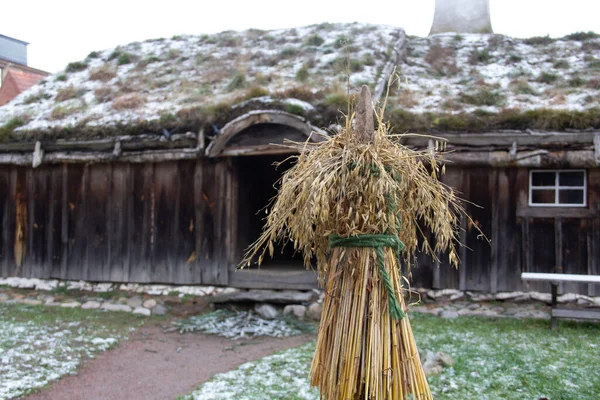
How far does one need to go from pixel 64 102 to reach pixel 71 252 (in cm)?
310

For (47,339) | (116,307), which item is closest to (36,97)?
(116,307)

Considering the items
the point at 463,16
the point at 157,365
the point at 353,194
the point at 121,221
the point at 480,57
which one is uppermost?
the point at 463,16

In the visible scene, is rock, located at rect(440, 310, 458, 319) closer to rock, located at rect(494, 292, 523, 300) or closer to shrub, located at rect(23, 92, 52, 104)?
rock, located at rect(494, 292, 523, 300)

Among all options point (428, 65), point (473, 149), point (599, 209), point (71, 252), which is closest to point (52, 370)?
point (71, 252)

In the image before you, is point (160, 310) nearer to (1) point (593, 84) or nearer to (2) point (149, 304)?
(2) point (149, 304)

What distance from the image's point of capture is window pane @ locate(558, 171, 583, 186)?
319 inches

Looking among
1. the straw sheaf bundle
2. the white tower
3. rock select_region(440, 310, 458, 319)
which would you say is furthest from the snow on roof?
the straw sheaf bundle

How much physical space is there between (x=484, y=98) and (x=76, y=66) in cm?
934

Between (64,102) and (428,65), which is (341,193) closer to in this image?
(428,65)

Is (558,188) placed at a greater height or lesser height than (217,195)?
greater

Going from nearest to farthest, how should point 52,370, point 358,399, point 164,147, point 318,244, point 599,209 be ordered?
point 358,399, point 318,244, point 52,370, point 599,209, point 164,147

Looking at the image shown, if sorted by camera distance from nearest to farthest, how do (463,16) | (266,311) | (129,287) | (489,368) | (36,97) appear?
(489,368) → (266,311) → (129,287) → (36,97) → (463,16)

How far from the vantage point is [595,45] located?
35.1ft

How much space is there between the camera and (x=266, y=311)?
8352 millimetres
